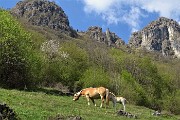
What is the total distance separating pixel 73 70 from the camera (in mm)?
74312

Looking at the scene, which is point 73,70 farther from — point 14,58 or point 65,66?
point 14,58

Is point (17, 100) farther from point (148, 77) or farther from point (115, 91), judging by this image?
point (148, 77)

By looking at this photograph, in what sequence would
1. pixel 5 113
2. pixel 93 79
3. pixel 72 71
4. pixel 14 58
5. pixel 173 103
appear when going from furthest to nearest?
pixel 173 103 → pixel 72 71 → pixel 93 79 → pixel 14 58 → pixel 5 113

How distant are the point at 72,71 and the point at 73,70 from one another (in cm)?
79

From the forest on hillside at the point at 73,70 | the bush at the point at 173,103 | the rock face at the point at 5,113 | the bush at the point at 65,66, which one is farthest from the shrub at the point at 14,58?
the bush at the point at 173,103

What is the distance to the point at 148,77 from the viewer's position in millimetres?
89188

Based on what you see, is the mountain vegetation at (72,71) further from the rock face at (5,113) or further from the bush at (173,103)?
the rock face at (5,113)

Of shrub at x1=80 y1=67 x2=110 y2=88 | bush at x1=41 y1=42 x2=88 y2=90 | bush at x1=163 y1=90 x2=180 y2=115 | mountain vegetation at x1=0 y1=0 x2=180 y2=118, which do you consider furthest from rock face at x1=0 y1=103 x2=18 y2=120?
bush at x1=163 y1=90 x2=180 y2=115

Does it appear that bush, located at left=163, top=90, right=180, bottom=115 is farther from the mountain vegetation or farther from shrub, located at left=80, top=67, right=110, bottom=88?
shrub, located at left=80, top=67, right=110, bottom=88

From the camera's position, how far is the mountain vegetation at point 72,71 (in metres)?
45.3

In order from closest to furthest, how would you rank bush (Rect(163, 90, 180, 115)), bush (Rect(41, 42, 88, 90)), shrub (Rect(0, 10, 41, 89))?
shrub (Rect(0, 10, 41, 89)), bush (Rect(41, 42, 88, 90)), bush (Rect(163, 90, 180, 115))

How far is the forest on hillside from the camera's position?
45344 mm

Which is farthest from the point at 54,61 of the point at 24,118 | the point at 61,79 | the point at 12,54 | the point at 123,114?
the point at 24,118

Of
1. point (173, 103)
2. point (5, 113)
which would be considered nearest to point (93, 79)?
point (173, 103)
